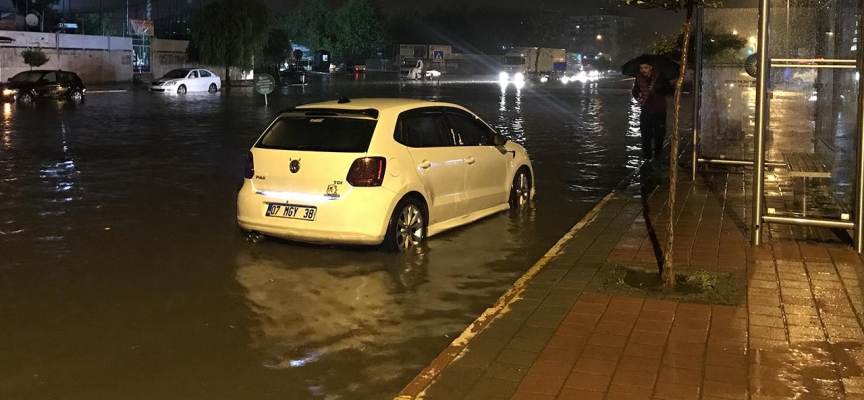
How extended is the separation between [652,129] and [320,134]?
8.23m

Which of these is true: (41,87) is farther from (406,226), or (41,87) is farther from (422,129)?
(406,226)

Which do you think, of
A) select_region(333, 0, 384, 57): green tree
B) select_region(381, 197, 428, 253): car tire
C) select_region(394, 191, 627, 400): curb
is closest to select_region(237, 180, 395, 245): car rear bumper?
select_region(381, 197, 428, 253): car tire

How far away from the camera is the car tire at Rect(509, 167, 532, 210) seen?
35.5 ft

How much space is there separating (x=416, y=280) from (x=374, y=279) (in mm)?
371

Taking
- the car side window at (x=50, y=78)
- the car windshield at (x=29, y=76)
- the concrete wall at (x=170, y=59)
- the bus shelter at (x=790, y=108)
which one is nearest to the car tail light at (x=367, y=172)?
the bus shelter at (x=790, y=108)

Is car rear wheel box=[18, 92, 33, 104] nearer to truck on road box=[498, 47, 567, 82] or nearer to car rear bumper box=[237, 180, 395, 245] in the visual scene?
car rear bumper box=[237, 180, 395, 245]

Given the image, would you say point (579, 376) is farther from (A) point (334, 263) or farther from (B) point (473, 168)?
(B) point (473, 168)

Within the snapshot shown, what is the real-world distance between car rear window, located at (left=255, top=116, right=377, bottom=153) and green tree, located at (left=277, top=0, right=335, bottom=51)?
95.0m

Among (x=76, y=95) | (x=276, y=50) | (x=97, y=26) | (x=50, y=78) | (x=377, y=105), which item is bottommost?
(x=377, y=105)

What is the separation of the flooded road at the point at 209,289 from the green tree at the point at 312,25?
88.9 meters

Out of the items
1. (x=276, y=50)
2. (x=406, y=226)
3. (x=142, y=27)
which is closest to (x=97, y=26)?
(x=142, y=27)

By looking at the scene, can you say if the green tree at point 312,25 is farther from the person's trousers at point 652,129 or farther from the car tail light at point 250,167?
the car tail light at point 250,167

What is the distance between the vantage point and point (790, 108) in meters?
11.7

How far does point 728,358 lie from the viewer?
5234 millimetres
